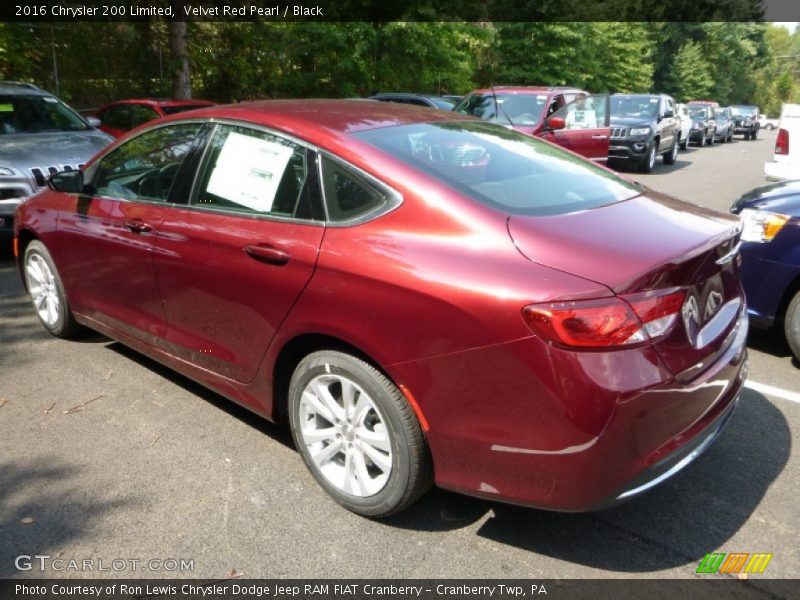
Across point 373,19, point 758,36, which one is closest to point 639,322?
point 373,19

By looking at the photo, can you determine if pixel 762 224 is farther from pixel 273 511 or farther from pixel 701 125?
pixel 701 125

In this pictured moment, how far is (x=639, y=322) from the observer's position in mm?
2250

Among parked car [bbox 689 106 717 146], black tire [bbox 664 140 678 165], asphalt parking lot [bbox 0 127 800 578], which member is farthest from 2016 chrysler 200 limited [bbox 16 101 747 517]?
parked car [bbox 689 106 717 146]

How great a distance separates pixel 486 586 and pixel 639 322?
1.10m

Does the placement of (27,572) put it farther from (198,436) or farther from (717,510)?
(717,510)

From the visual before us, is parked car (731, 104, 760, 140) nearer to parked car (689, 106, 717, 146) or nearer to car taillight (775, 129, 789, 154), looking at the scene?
parked car (689, 106, 717, 146)

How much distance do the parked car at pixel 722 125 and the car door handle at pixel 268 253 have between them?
30070mm

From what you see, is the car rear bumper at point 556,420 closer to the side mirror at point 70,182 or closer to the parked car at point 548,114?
the side mirror at point 70,182

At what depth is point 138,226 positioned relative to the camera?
364cm

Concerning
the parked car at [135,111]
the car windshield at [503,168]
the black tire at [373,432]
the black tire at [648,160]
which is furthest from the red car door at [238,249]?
the black tire at [648,160]

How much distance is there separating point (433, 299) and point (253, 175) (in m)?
1.25

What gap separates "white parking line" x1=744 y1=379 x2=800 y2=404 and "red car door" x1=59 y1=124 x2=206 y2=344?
341 cm

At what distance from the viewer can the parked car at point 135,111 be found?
34.3 feet

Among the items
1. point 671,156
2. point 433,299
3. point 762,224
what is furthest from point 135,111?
point 671,156
